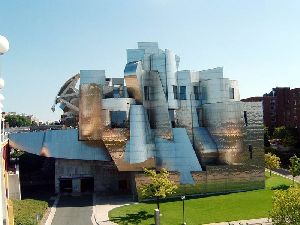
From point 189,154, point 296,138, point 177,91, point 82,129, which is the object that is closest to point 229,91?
point 177,91

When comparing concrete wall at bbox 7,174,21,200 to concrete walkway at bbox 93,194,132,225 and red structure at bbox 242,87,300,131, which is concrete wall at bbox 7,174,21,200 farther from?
red structure at bbox 242,87,300,131

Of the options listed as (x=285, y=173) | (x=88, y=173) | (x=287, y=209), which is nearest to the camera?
(x=287, y=209)

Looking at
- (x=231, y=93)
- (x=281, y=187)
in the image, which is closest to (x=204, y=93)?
(x=231, y=93)

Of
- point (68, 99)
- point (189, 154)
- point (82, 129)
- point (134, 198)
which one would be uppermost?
point (68, 99)

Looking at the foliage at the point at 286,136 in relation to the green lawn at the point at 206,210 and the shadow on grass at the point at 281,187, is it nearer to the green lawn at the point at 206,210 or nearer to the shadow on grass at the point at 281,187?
the shadow on grass at the point at 281,187

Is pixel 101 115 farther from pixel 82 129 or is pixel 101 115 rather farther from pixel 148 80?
pixel 148 80

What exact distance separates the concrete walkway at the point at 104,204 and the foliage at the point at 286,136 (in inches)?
1837

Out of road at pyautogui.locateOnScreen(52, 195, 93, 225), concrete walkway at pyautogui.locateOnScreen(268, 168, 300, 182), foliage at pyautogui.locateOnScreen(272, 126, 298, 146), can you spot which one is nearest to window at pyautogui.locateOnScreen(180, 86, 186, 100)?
road at pyautogui.locateOnScreen(52, 195, 93, 225)

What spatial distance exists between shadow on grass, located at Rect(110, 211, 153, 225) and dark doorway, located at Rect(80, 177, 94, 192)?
16.1 metres

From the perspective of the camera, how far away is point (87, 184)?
6091 centimetres

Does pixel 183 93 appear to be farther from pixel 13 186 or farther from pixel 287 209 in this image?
pixel 287 209

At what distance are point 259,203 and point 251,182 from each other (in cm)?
812

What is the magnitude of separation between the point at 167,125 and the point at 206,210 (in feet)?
45.1

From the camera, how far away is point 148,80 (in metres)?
56.7
